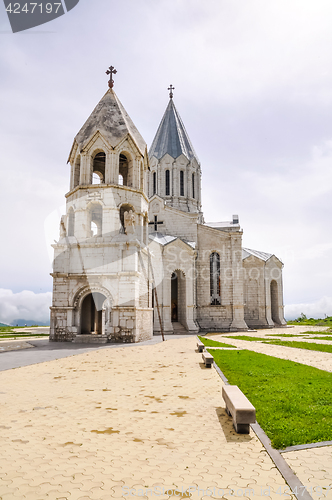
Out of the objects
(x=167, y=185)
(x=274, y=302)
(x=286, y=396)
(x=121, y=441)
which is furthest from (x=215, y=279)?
(x=121, y=441)

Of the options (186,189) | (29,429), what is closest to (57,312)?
(29,429)

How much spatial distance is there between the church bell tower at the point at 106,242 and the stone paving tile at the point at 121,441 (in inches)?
358

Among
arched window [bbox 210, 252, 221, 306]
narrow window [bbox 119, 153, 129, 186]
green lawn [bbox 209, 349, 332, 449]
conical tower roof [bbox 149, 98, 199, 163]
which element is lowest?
green lawn [bbox 209, 349, 332, 449]

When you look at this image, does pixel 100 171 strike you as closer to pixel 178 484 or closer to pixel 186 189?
pixel 186 189

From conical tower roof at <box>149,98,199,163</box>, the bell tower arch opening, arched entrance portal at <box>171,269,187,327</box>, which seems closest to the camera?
arched entrance portal at <box>171,269,187,327</box>

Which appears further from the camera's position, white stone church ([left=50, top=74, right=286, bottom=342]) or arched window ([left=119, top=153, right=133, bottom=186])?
arched window ([left=119, top=153, right=133, bottom=186])

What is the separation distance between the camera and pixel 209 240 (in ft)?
101

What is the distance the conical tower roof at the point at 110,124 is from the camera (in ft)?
63.8

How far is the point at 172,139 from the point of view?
119ft

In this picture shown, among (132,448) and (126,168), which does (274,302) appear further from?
(132,448)

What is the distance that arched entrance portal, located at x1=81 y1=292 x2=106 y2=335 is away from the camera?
19580 millimetres

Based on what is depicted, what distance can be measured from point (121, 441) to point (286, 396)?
12.2 feet

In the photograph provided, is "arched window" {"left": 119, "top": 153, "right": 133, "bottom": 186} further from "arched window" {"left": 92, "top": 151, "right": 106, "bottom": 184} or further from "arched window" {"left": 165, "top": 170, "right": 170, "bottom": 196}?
"arched window" {"left": 165, "top": 170, "right": 170, "bottom": 196}

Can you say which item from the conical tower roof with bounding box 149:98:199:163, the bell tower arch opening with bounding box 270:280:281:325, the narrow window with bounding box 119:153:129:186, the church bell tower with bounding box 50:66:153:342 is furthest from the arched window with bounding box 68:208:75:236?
the bell tower arch opening with bounding box 270:280:281:325
